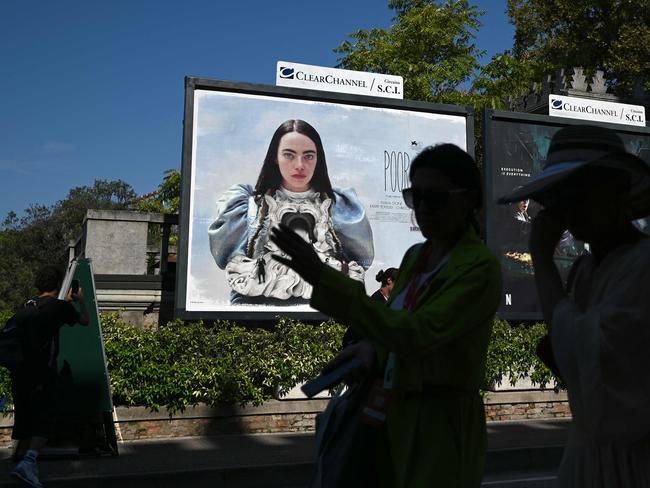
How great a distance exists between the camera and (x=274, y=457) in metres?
8.84

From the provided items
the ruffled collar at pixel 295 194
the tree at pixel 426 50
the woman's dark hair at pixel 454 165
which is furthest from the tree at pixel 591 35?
the woman's dark hair at pixel 454 165

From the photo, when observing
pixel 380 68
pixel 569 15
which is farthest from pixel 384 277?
pixel 569 15

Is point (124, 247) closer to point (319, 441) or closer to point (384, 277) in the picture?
point (384, 277)

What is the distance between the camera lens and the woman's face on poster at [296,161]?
1327 cm

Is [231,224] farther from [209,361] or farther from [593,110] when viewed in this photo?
[593,110]

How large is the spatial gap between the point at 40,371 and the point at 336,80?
8.15 m

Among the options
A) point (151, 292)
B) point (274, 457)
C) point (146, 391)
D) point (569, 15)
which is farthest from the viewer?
point (569, 15)

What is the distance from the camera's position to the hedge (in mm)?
10227

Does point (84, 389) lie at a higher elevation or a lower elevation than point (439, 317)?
lower

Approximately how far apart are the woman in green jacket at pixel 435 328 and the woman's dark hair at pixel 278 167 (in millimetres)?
10514

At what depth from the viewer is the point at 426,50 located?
92.0 ft

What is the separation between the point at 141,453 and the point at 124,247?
4820 millimetres

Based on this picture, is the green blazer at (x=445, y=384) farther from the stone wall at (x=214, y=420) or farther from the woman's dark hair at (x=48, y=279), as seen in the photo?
the stone wall at (x=214, y=420)

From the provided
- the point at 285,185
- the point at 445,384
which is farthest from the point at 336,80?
the point at 445,384
